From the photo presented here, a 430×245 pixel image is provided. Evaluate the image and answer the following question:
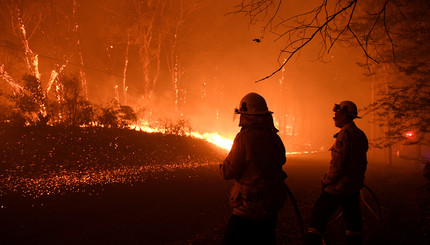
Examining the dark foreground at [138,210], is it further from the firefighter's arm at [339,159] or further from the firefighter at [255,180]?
the firefighter at [255,180]

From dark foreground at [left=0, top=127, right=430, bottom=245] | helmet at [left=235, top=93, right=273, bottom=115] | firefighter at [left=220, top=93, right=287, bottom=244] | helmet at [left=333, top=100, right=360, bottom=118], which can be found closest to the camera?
firefighter at [left=220, top=93, right=287, bottom=244]

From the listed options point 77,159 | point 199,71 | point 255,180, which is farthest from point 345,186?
point 199,71

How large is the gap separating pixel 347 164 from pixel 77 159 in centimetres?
1004

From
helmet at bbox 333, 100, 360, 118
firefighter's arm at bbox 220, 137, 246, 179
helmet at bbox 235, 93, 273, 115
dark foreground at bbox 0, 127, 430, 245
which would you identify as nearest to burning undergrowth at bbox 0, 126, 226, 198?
dark foreground at bbox 0, 127, 430, 245

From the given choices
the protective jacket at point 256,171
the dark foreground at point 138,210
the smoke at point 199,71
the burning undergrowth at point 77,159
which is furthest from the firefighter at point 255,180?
the smoke at point 199,71

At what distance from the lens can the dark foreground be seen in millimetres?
5086

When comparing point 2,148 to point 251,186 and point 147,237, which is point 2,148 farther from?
point 251,186

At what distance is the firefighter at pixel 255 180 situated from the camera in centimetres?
263

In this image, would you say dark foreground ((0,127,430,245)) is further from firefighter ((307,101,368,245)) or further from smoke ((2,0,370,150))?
smoke ((2,0,370,150))

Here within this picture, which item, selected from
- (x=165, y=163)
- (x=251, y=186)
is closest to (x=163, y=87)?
(x=165, y=163)

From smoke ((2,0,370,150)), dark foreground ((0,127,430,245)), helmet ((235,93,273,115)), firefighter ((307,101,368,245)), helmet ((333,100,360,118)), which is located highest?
smoke ((2,0,370,150))

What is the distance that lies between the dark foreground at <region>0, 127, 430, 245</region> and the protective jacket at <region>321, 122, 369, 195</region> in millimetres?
1776

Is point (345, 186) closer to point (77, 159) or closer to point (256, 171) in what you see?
point (256, 171)

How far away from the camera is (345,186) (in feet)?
12.6
